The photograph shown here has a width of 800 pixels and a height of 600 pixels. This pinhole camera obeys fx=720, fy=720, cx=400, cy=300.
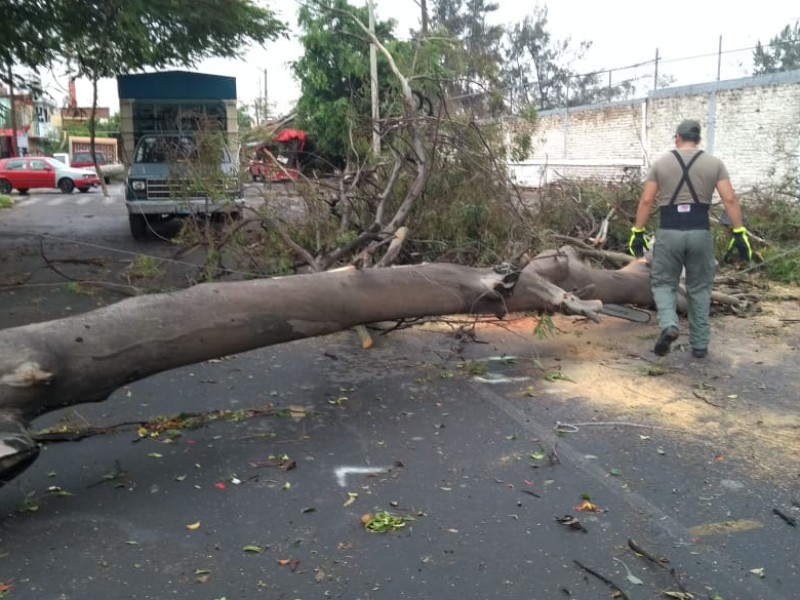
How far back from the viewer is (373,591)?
2691 millimetres

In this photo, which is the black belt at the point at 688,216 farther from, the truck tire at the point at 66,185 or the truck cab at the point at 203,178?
the truck tire at the point at 66,185

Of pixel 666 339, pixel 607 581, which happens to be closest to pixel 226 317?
pixel 607 581

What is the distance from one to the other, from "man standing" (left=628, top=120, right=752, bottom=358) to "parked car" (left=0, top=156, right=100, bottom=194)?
92.1 feet

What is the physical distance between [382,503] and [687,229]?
11.7 feet

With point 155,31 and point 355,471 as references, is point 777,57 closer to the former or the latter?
point 155,31

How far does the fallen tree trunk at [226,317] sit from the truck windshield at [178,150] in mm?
3361

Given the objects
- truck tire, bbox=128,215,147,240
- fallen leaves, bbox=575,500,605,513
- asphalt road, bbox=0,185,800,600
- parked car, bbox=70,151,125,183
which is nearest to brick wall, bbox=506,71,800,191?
asphalt road, bbox=0,185,800,600

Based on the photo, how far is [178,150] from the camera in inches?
364

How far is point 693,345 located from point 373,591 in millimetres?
4020

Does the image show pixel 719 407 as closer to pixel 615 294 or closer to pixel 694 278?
pixel 694 278

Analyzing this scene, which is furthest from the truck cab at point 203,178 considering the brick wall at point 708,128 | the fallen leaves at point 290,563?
the fallen leaves at point 290,563

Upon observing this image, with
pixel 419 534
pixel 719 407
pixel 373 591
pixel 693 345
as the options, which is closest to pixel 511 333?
pixel 693 345

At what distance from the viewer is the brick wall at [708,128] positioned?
47.5 feet

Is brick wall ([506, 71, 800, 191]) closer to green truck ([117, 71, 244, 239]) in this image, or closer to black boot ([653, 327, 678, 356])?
black boot ([653, 327, 678, 356])
